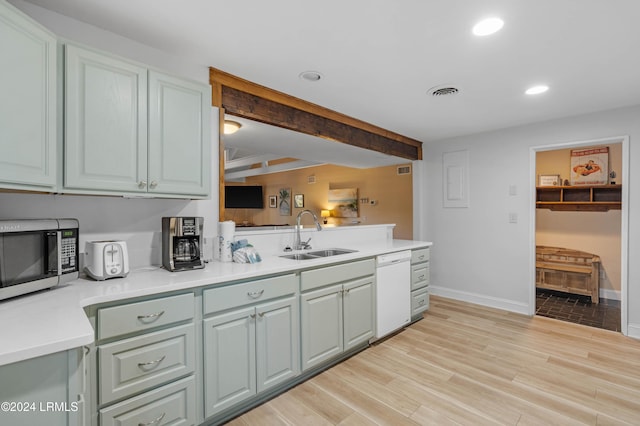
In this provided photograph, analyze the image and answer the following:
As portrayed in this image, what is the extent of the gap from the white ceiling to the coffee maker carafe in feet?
3.77

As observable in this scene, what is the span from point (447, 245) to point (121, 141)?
162 inches

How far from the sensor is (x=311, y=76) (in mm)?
2477

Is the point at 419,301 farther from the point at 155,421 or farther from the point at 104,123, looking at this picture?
the point at 104,123

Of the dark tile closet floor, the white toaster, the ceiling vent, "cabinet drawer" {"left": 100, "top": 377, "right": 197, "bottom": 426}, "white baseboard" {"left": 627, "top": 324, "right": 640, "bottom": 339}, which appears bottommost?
the dark tile closet floor

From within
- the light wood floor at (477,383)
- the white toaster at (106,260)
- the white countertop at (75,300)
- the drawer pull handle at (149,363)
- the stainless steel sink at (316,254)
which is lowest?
the light wood floor at (477,383)

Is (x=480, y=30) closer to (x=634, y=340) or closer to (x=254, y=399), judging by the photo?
(x=254, y=399)

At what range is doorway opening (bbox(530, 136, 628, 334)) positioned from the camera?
407cm

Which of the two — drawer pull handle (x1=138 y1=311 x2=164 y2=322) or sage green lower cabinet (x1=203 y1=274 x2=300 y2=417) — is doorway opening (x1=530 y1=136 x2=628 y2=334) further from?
drawer pull handle (x1=138 y1=311 x2=164 y2=322)

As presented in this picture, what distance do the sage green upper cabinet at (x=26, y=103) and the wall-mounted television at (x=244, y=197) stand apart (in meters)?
2.51

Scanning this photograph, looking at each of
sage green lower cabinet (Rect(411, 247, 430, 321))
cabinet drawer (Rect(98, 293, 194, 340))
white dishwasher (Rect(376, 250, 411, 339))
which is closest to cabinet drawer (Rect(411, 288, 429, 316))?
sage green lower cabinet (Rect(411, 247, 430, 321))

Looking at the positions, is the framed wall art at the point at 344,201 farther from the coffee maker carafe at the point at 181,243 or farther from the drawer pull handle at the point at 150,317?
the drawer pull handle at the point at 150,317

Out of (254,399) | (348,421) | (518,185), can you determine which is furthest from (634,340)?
(254,399)

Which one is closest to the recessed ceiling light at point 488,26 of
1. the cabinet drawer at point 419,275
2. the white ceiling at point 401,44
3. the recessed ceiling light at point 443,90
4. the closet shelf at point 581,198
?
the white ceiling at point 401,44

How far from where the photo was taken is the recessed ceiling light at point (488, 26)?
1.77 m
